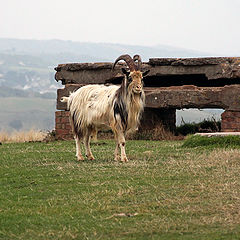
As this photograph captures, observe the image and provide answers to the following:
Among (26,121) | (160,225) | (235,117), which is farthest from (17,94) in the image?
(160,225)

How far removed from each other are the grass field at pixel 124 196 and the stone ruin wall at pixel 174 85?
5.02 m

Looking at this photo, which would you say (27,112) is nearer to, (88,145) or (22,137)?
(22,137)

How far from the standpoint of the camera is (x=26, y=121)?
138375 millimetres

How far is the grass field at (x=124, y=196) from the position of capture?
8500 millimetres

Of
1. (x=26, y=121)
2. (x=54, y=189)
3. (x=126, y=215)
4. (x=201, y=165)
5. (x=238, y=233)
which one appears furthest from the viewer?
(x=26, y=121)

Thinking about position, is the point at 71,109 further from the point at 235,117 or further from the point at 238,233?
the point at 238,233

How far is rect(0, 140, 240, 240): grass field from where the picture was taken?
27.9 feet

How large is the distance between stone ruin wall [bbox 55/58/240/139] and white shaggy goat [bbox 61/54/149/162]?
6.08 metres

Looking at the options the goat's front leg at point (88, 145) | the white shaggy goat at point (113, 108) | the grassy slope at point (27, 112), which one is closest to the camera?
the white shaggy goat at point (113, 108)

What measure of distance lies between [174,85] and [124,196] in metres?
13.9

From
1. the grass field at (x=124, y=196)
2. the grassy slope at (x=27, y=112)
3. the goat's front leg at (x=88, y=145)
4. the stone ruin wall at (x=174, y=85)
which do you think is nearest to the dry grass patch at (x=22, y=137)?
the stone ruin wall at (x=174, y=85)

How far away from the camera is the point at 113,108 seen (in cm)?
1494

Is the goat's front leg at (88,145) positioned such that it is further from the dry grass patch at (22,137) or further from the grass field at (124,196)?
the dry grass patch at (22,137)

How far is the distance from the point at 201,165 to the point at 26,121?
126 meters
